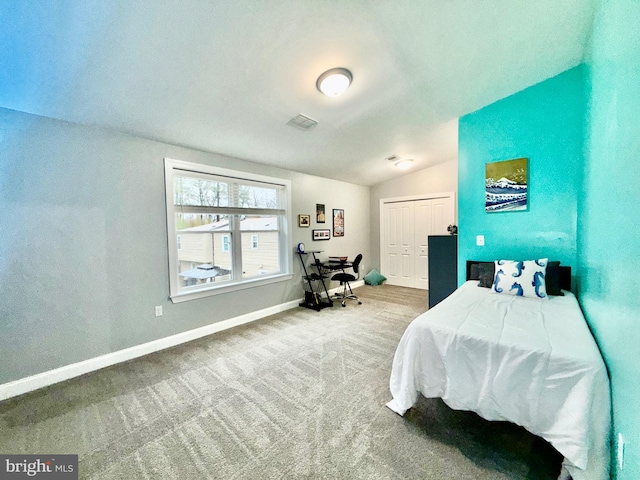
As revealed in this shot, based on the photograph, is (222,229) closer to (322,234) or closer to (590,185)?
(322,234)

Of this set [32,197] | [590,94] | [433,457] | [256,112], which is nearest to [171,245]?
[32,197]

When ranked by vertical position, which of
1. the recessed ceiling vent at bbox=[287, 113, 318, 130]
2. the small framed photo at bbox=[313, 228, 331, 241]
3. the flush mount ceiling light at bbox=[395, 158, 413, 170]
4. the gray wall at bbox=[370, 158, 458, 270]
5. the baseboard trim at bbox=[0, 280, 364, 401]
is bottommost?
the baseboard trim at bbox=[0, 280, 364, 401]

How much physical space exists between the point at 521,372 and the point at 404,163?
4206 mm

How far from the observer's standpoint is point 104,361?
2.44 meters

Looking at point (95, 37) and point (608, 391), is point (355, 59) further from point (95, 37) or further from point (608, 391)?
point (608, 391)

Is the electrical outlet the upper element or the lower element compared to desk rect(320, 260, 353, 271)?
lower

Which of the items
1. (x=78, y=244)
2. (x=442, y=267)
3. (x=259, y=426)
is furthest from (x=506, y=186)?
(x=78, y=244)

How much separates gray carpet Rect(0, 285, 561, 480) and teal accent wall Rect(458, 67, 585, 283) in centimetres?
204

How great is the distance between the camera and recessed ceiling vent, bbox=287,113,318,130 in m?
2.77

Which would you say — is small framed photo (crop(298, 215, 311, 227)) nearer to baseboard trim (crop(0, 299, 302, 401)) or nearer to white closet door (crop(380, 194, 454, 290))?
baseboard trim (crop(0, 299, 302, 401))

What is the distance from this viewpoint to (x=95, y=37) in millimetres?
1544

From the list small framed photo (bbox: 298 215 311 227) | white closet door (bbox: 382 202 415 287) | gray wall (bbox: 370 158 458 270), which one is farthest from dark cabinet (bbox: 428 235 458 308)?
small framed photo (bbox: 298 215 311 227)

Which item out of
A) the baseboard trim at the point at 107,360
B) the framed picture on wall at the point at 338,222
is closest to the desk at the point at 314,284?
the framed picture on wall at the point at 338,222

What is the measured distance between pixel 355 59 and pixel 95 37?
70.5 inches
